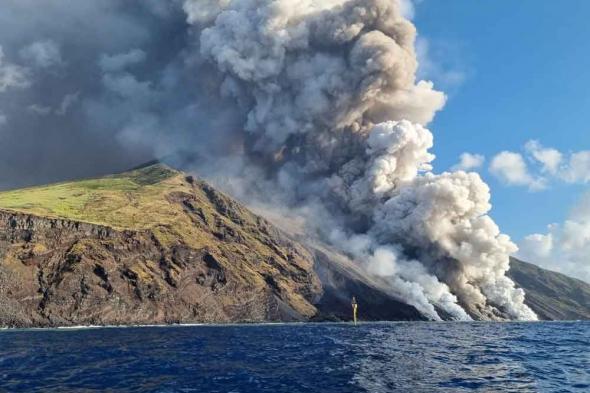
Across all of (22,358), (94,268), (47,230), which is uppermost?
(47,230)

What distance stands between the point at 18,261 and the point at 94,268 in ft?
78.7

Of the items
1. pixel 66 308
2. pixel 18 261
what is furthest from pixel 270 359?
pixel 18 261

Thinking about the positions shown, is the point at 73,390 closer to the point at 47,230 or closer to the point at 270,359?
the point at 270,359

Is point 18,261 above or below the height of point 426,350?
above

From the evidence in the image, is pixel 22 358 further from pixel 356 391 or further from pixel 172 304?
pixel 172 304

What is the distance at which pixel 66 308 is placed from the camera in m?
175

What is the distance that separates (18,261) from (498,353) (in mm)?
160022

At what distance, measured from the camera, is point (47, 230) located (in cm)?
19675

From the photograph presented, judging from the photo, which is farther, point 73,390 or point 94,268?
point 94,268

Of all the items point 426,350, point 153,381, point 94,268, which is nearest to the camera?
point 153,381

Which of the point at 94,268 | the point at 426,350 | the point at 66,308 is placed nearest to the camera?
the point at 426,350

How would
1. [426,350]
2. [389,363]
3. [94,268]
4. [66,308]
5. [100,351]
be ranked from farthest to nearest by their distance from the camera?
1. [94,268]
2. [66,308]
3. [426,350]
4. [100,351]
5. [389,363]

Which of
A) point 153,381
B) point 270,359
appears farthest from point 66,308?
point 153,381

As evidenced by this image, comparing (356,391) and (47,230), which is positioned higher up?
(47,230)
